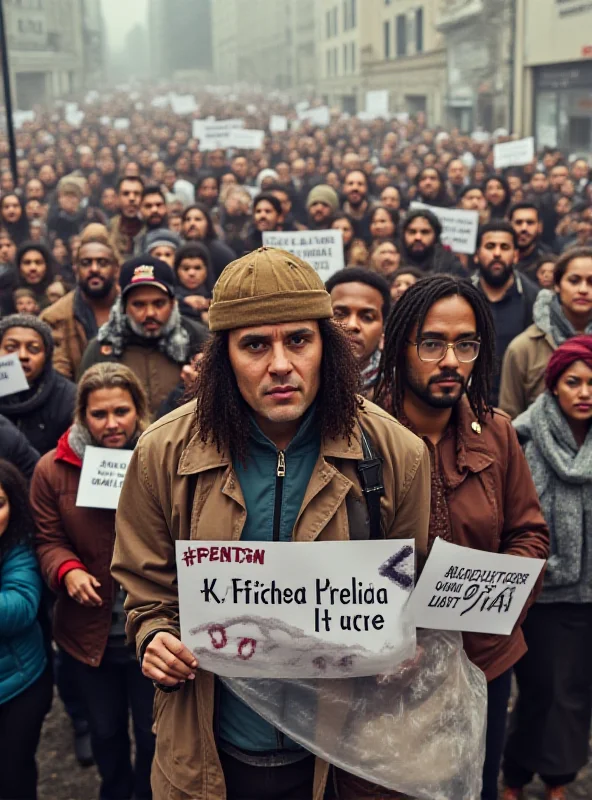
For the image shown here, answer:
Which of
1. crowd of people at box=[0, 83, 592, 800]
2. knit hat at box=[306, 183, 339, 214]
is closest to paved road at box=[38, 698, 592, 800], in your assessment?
crowd of people at box=[0, 83, 592, 800]

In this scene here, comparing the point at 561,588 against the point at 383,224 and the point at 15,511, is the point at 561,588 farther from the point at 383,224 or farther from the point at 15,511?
the point at 383,224

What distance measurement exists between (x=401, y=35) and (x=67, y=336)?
121 ft

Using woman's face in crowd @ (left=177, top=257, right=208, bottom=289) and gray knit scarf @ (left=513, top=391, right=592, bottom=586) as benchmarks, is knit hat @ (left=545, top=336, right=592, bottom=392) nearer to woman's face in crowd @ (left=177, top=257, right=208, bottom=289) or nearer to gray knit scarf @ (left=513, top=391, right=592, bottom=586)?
gray knit scarf @ (left=513, top=391, right=592, bottom=586)

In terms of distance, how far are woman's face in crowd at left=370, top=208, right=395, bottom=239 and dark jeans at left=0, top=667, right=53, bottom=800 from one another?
503 cm

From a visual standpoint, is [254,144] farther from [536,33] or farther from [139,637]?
[536,33]

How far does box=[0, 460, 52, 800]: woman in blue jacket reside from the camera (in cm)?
280

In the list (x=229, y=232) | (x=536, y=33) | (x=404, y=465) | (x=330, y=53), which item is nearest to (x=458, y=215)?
(x=229, y=232)

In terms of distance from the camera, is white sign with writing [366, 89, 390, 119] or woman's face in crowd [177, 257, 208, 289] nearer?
woman's face in crowd [177, 257, 208, 289]

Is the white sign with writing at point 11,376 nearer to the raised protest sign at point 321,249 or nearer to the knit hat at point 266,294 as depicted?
the knit hat at point 266,294

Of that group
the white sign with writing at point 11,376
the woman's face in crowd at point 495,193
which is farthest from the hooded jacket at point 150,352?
the woman's face in crowd at point 495,193

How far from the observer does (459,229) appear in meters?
7.28

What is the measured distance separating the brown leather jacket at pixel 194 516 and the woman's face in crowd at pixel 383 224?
5304mm

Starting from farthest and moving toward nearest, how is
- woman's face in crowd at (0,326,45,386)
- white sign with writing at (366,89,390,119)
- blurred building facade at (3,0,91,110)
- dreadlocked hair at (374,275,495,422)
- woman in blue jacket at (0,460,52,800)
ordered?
1. blurred building facade at (3,0,91,110)
2. white sign with writing at (366,89,390,119)
3. woman's face in crowd at (0,326,45,386)
4. woman in blue jacket at (0,460,52,800)
5. dreadlocked hair at (374,275,495,422)

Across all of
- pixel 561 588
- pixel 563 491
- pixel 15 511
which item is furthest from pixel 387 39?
pixel 15 511
